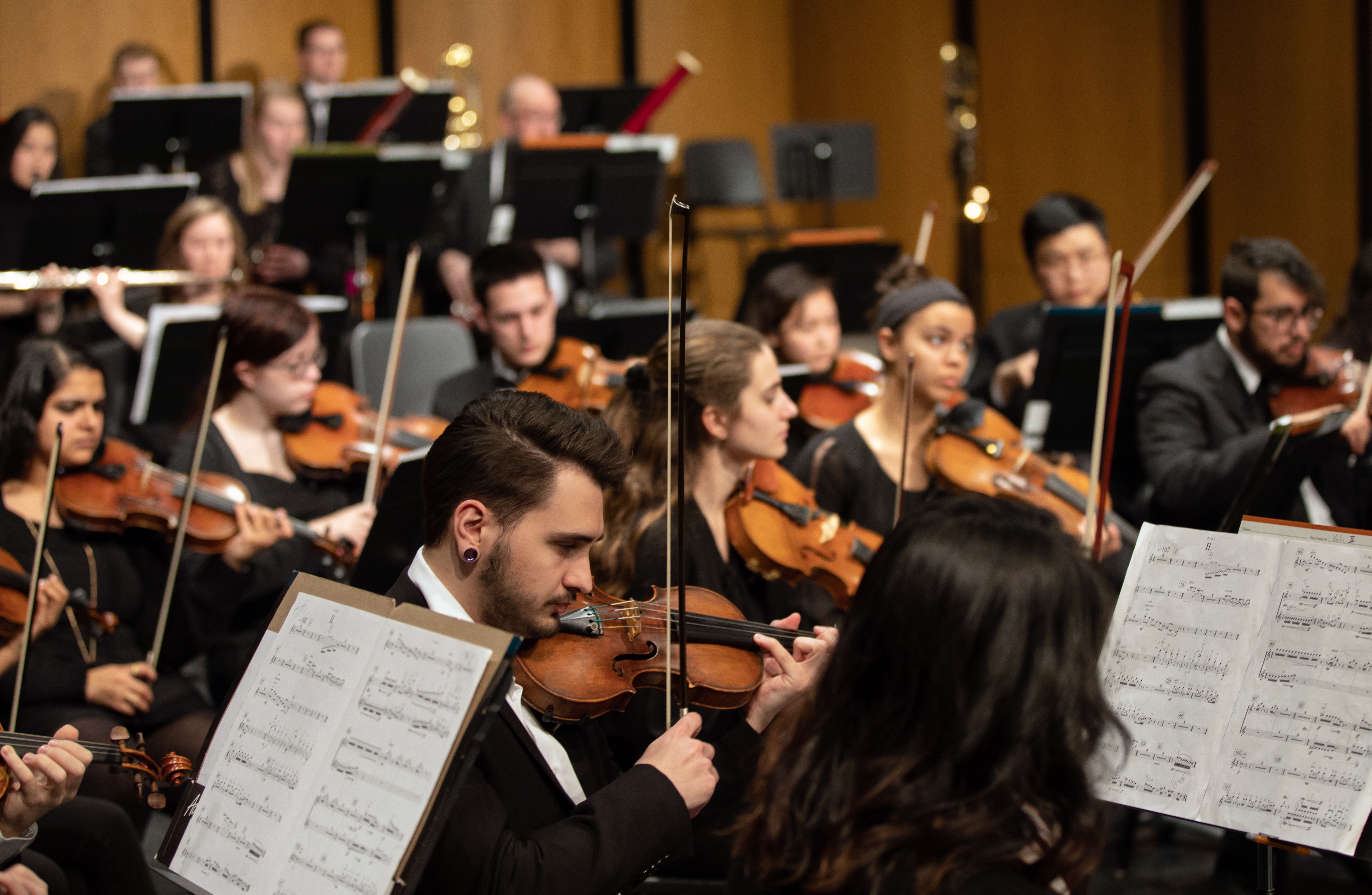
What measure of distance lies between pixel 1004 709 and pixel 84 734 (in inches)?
76.3

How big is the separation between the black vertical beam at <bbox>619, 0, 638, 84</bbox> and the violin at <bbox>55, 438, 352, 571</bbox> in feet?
16.3

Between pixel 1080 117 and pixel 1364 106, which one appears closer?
pixel 1364 106

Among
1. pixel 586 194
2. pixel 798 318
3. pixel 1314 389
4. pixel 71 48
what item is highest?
pixel 71 48

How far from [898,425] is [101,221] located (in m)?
2.82

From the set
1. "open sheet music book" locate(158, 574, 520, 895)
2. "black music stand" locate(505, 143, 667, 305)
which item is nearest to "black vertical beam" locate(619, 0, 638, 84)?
"black music stand" locate(505, 143, 667, 305)

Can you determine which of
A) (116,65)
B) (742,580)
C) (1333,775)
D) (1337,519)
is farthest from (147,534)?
(116,65)

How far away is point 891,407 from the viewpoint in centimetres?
325

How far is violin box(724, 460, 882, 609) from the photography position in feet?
8.67

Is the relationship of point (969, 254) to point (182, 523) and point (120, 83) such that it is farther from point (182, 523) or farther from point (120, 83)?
point (182, 523)

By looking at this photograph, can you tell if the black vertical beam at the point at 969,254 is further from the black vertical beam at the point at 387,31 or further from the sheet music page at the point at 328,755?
the sheet music page at the point at 328,755

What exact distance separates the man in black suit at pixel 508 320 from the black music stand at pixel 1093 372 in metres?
1.38

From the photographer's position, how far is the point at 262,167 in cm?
541

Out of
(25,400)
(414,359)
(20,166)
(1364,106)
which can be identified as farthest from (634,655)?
(1364,106)

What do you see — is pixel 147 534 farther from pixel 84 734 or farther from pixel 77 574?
pixel 84 734
